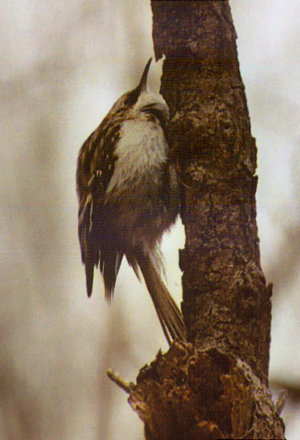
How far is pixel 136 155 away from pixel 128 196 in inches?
4.1

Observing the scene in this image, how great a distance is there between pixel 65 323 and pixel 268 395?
0.63 meters

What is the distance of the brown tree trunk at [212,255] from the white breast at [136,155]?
161 mm

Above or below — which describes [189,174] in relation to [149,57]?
below

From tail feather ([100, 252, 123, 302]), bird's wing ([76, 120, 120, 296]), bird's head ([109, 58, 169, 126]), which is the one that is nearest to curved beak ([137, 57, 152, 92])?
bird's head ([109, 58, 169, 126])

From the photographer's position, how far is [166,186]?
1.39 meters

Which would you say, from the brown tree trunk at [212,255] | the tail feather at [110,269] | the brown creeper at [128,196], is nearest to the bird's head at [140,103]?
the brown creeper at [128,196]

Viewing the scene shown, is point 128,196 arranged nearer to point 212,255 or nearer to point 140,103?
point 140,103

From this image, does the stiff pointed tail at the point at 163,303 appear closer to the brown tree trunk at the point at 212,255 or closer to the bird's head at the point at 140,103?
the brown tree trunk at the point at 212,255

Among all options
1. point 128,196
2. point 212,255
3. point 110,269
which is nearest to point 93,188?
point 128,196

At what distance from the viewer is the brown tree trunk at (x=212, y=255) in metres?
0.97

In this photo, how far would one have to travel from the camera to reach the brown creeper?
1.42m

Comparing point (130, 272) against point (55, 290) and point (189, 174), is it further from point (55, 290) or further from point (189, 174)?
point (189, 174)

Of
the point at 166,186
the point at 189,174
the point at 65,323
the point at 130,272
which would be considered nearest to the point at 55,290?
the point at 65,323

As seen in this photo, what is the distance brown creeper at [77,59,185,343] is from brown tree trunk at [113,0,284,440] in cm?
17
